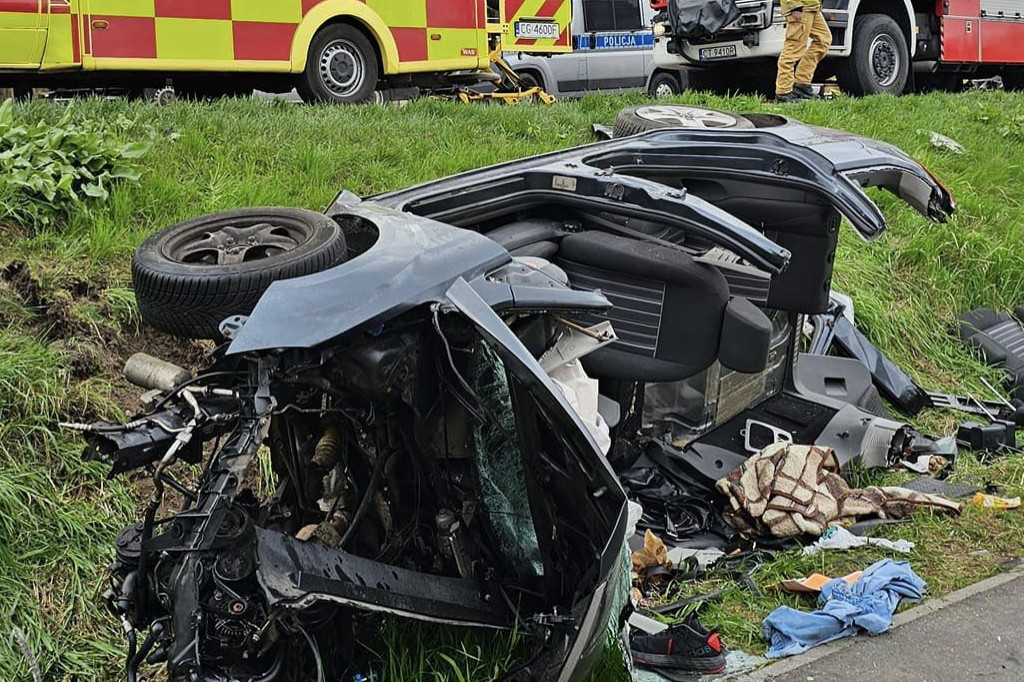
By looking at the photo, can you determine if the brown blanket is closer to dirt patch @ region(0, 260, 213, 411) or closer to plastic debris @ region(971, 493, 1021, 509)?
plastic debris @ region(971, 493, 1021, 509)

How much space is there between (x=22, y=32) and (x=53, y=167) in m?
2.13

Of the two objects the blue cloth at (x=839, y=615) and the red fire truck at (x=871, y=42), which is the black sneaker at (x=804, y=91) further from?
the blue cloth at (x=839, y=615)

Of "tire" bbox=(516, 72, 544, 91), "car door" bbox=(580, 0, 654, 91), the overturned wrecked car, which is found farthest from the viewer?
"car door" bbox=(580, 0, 654, 91)

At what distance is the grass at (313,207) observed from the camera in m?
3.24

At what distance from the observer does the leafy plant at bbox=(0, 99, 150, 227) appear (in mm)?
4578

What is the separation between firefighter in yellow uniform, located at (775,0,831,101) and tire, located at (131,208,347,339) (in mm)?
7381

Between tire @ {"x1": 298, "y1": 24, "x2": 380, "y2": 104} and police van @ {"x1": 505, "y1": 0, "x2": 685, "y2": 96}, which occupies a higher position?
police van @ {"x1": 505, "y1": 0, "x2": 685, "y2": 96}

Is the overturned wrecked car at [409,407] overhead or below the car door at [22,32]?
below

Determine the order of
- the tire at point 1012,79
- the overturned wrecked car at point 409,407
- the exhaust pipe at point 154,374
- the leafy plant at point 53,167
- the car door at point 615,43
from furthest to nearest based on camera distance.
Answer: the car door at point 615,43 < the tire at point 1012,79 < the leafy plant at point 53,167 < the exhaust pipe at point 154,374 < the overturned wrecked car at point 409,407

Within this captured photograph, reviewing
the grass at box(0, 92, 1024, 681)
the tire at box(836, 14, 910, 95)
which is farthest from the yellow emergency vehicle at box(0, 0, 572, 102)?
the tire at box(836, 14, 910, 95)

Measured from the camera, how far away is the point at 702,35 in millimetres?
10562

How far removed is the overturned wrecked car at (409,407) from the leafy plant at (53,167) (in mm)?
1626

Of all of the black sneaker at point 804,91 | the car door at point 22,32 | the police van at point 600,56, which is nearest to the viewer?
the car door at point 22,32

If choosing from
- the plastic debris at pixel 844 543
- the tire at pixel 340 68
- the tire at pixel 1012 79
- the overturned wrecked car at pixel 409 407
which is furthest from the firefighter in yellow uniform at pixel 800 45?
the plastic debris at pixel 844 543
